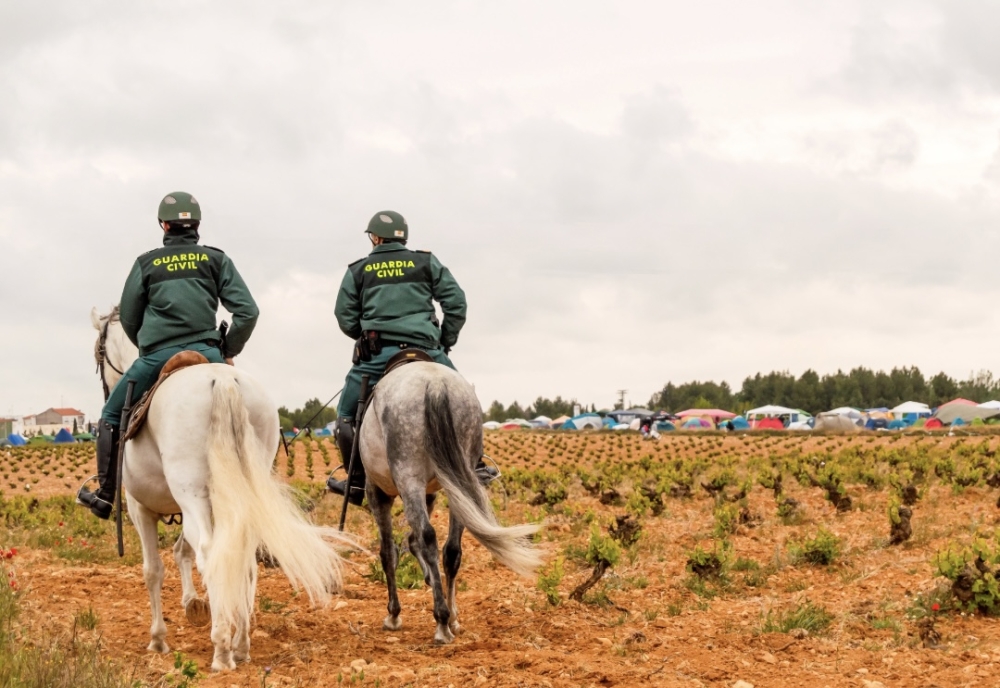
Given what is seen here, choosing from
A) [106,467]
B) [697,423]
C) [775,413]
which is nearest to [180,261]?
[106,467]

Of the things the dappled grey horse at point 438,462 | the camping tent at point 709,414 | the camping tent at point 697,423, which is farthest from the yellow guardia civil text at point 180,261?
the camping tent at point 709,414

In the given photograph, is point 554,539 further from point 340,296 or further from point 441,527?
point 340,296

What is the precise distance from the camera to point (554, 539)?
13953 mm

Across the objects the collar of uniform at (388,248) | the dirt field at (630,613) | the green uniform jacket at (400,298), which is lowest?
the dirt field at (630,613)

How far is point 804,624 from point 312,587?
138 inches

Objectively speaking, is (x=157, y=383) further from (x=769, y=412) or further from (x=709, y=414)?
(x=769, y=412)

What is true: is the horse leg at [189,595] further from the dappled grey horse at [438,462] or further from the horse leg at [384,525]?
the dappled grey horse at [438,462]

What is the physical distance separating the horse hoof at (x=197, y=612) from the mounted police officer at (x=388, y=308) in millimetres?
1425

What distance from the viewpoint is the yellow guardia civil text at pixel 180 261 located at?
7547mm

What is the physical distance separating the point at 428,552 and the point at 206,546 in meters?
1.53

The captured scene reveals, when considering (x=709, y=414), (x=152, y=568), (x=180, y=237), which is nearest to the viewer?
(x=152, y=568)

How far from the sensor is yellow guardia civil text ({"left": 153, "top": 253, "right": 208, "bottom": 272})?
24.8ft

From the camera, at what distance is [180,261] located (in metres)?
7.56

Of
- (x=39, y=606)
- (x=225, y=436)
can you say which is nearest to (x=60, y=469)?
(x=39, y=606)
